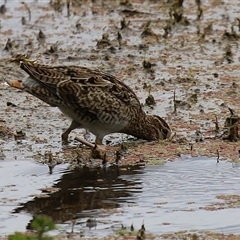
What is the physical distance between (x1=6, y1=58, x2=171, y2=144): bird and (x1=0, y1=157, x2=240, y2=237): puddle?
892mm

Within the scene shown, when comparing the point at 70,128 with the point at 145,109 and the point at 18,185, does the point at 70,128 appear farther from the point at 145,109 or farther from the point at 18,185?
the point at 18,185

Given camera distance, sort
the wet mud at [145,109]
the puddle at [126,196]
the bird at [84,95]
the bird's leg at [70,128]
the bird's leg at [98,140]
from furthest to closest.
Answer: the bird's leg at [70,128]
the bird's leg at [98,140]
the bird at [84,95]
the wet mud at [145,109]
the puddle at [126,196]

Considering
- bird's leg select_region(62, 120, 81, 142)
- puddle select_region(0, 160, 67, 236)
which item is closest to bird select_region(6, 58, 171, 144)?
bird's leg select_region(62, 120, 81, 142)

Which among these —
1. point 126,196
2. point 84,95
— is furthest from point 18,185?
point 84,95

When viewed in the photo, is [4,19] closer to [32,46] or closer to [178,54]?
[32,46]

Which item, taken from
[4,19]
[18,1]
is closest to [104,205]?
[4,19]

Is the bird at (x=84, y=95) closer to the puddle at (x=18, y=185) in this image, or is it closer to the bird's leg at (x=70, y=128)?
the bird's leg at (x=70, y=128)

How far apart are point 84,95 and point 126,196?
190 cm

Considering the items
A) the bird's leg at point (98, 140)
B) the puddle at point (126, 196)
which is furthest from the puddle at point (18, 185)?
the bird's leg at point (98, 140)

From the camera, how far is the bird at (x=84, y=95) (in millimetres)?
9547

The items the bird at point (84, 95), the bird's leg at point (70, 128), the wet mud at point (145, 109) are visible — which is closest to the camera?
the wet mud at point (145, 109)

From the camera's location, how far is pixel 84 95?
31.4 ft

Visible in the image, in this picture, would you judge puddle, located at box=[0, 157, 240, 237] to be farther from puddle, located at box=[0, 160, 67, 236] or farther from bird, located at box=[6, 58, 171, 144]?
bird, located at box=[6, 58, 171, 144]

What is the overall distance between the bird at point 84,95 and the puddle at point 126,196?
0.89 m
